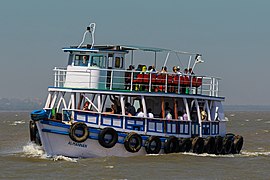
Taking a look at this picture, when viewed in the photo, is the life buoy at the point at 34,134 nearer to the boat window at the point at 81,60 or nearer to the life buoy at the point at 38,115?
→ the life buoy at the point at 38,115

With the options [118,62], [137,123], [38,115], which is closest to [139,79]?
[118,62]

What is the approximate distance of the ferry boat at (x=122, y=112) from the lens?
26281mm

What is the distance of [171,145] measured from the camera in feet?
91.8

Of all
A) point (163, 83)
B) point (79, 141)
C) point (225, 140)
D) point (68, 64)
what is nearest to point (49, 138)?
point (79, 141)

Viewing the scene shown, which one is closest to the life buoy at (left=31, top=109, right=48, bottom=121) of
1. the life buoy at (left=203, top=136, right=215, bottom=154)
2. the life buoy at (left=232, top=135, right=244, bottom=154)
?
the life buoy at (left=203, top=136, right=215, bottom=154)

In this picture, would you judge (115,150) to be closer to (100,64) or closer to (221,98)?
(100,64)

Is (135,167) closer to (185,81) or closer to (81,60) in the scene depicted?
(81,60)

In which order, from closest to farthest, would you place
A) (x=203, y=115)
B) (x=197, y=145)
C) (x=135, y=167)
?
(x=135, y=167)
(x=197, y=145)
(x=203, y=115)

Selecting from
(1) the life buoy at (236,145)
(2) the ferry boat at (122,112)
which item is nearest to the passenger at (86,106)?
(2) the ferry boat at (122,112)

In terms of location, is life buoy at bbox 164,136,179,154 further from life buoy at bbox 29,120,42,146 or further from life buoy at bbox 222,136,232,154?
life buoy at bbox 29,120,42,146

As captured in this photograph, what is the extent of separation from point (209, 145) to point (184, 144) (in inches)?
57.5

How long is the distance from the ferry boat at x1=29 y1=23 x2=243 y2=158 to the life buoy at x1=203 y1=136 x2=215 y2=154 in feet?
0.08

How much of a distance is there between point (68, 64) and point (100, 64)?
1.37 meters

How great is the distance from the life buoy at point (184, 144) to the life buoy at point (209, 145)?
0.82m
